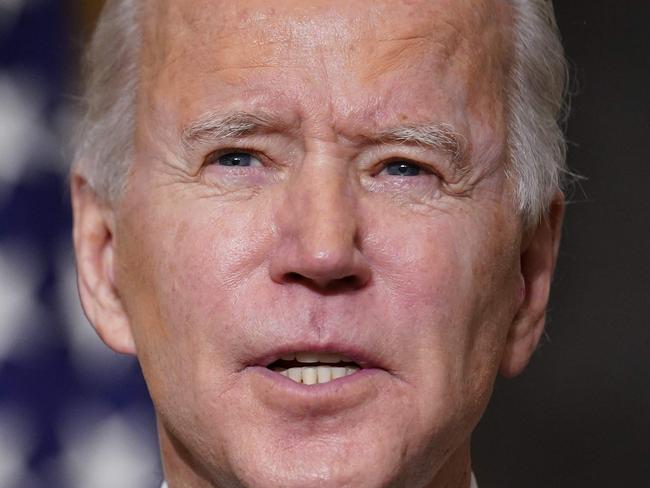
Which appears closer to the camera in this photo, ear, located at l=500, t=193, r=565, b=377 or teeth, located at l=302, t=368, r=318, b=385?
teeth, located at l=302, t=368, r=318, b=385

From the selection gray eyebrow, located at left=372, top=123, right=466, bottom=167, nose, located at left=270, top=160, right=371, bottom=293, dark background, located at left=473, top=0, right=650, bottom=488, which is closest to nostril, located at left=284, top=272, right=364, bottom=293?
nose, located at left=270, top=160, right=371, bottom=293

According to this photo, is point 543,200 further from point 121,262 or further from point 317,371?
point 121,262

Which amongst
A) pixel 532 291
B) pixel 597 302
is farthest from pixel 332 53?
pixel 597 302

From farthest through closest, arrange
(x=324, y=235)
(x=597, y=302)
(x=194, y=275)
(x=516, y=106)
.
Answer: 1. (x=597, y=302)
2. (x=516, y=106)
3. (x=194, y=275)
4. (x=324, y=235)

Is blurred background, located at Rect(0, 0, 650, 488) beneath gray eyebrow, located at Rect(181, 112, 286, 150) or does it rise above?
beneath

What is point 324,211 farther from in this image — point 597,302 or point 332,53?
point 597,302

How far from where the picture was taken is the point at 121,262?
2.04 metres

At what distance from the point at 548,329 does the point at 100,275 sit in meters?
1.38

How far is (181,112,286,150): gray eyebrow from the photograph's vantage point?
1828mm

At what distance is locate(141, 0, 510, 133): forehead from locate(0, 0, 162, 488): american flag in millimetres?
1281

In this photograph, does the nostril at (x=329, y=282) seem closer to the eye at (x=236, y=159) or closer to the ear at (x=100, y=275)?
the eye at (x=236, y=159)

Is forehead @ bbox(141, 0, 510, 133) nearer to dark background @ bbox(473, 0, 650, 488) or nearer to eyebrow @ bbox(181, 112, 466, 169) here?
eyebrow @ bbox(181, 112, 466, 169)

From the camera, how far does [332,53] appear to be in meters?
1.81

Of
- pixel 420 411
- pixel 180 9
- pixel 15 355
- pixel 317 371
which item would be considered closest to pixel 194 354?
pixel 317 371
